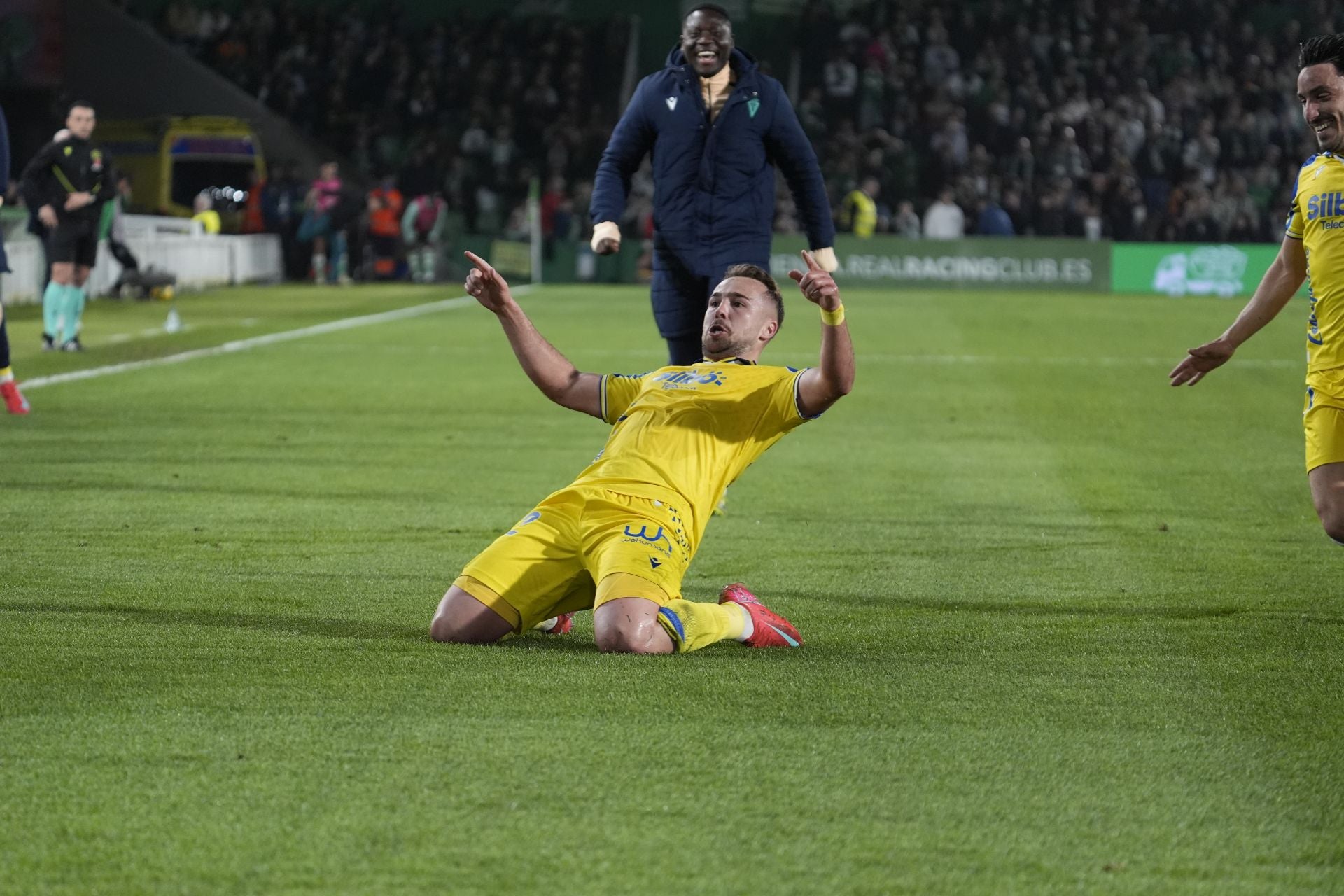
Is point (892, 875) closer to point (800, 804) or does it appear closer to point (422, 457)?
point (800, 804)

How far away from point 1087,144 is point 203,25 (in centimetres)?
1962

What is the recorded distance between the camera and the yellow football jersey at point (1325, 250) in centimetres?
598

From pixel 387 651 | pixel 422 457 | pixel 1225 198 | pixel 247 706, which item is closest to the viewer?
pixel 247 706

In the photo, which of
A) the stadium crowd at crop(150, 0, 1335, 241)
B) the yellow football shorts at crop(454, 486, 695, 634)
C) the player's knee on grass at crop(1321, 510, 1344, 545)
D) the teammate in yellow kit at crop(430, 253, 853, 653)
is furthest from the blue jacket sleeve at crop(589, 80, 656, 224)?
the stadium crowd at crop(150, 0, 1335, 241)

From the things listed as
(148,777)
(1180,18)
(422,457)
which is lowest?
(422,457)

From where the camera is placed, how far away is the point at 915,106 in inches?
1566

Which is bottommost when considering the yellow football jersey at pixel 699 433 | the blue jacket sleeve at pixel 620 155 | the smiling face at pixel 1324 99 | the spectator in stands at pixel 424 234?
the spectator in stands at pixel 424 234

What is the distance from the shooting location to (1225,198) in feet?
118

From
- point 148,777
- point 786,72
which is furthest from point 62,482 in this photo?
point 786,72

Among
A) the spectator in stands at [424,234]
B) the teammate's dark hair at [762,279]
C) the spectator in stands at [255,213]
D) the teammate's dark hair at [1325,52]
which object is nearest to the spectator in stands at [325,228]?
the spectator in stands at [255,213]

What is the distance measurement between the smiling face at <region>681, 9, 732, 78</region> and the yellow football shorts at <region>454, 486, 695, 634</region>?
2917 millimetres

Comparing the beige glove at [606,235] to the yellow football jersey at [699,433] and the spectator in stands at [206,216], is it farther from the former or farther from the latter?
the spectator in stands at [206,216]

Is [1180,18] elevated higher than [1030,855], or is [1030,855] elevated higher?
[1180,18]

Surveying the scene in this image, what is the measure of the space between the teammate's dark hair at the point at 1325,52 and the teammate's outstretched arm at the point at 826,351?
5.47 feet
